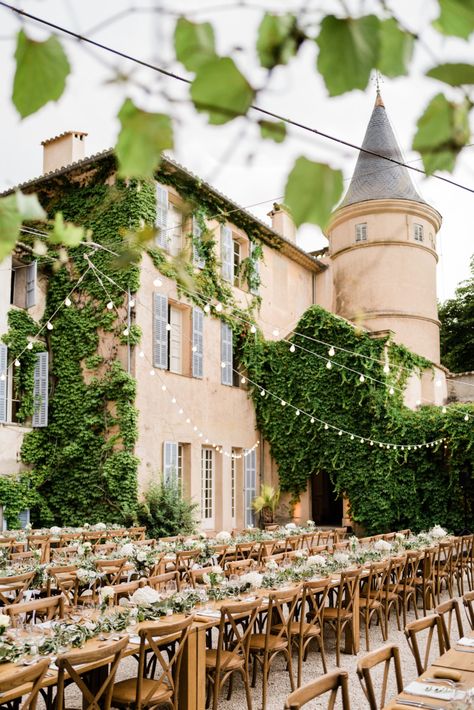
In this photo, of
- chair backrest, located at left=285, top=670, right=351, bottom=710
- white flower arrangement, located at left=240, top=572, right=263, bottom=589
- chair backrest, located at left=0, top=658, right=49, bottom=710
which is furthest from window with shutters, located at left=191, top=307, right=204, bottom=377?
chair backrest, located at left=285, top=670, right=351, bottom=710

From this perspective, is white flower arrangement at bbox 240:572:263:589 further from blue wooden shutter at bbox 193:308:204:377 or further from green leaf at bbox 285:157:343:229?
blue wooden shutter at bbox 193:308:204:377

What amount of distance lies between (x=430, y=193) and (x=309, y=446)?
15.2 m

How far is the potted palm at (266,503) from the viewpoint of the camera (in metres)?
16.2

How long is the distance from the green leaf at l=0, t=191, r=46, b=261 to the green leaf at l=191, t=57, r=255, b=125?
0.80 ft

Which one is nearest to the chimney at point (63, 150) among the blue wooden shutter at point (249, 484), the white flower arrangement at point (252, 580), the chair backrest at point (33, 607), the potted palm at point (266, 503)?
the blue wooden shutter at point (249, 484)

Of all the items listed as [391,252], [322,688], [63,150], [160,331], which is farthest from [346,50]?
[391,252]

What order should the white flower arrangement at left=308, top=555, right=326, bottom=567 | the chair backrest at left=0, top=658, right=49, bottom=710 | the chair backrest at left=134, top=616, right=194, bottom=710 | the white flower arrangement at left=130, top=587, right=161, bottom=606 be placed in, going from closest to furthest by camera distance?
the chair backrest at left=0, top=658, right=49, bottom=710 → the chair backrest at left=134, top=616, right=194, bottom=710 → the white flower arrangement at left=130, top=587, right=161, bottom=606 → the white flower arrangement at left=308, top=555, right=326, bottom=567

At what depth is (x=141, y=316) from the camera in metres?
13.7

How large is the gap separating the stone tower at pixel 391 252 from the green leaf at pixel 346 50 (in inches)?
705

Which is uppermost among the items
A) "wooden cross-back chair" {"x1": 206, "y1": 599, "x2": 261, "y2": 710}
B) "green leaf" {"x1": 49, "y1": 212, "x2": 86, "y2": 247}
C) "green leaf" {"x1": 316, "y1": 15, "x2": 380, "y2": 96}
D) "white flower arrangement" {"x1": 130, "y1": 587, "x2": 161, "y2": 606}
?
"green leaf" {"x1": 316, "y1": 15, "x2": 380, "y2": 96}

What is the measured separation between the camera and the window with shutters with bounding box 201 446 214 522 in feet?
49.6

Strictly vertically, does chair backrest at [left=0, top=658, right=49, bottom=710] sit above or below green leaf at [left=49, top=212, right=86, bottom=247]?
below

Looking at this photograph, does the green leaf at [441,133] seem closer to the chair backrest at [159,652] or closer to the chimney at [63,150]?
the chair backrest at [159,652]

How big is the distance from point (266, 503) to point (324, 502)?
16.5 feet
